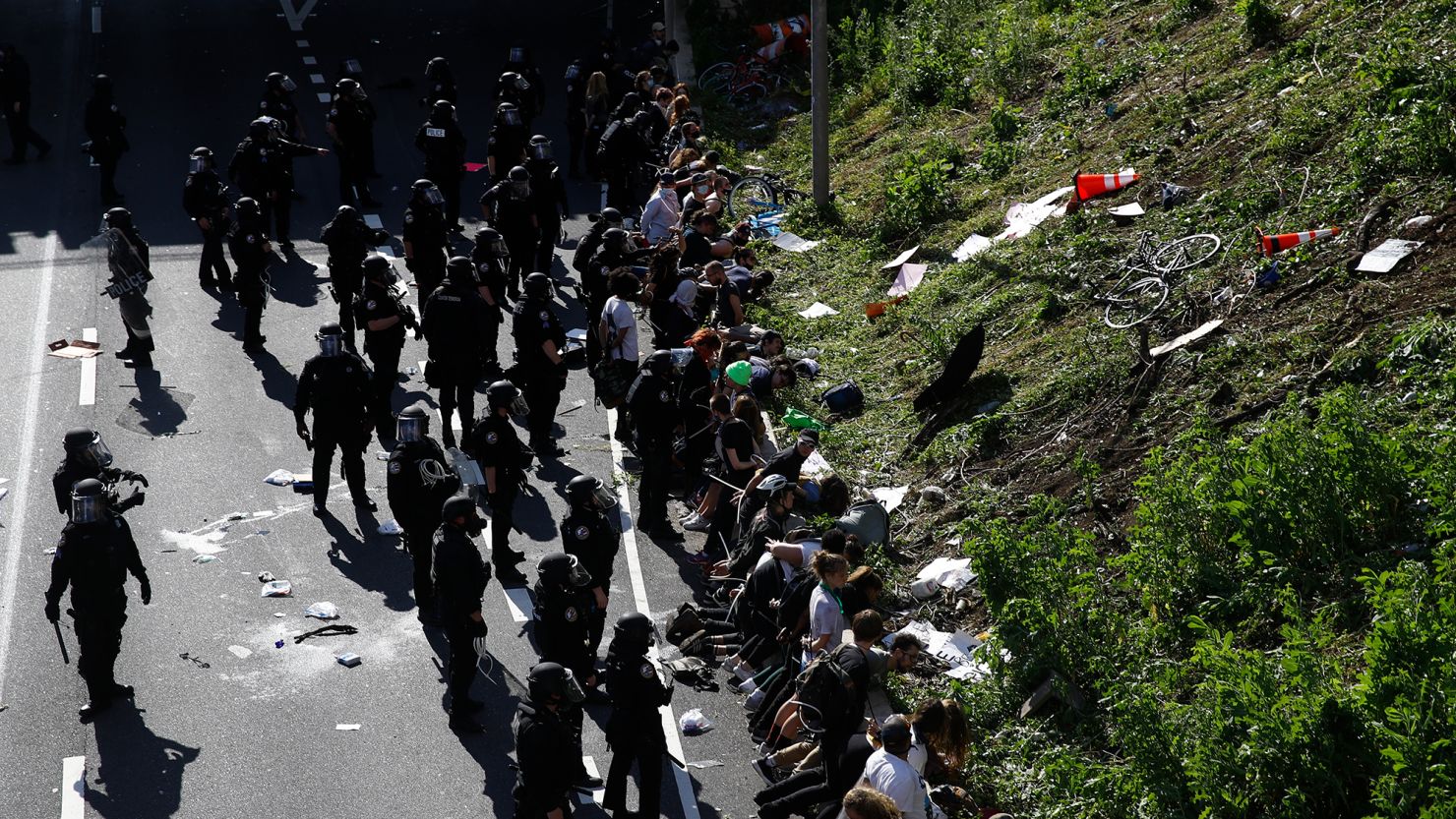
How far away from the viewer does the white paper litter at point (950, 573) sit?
36.9 feet

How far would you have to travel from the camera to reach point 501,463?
12.2 meters

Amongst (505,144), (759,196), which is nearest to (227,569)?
(505,144)

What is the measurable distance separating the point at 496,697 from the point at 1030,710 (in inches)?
149

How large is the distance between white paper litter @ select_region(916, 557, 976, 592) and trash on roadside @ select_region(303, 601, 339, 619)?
458 centimetres

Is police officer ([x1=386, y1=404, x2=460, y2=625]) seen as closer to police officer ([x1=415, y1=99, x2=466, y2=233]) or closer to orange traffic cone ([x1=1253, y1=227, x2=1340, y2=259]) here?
orange traffic cone ([x1=1253, y1=227, x2=1340, y2=259])

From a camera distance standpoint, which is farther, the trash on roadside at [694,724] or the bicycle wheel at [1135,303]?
the bicycle wheel at [1135,303]

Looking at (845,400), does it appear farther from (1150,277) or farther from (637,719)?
(637,719)

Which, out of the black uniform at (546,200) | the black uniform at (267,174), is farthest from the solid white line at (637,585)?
the black uniform at (267,174)

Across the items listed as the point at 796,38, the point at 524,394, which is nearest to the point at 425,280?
the point at 524,394

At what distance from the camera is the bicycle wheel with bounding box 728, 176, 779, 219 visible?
19.8 metres

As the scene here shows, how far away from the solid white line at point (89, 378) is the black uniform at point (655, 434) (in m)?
6.16

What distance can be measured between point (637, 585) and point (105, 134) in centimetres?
1217

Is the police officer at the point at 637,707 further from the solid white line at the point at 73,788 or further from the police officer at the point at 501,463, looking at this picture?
the solid white line at the point at 73,788

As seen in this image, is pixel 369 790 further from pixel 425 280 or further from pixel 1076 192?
pixel 1076 192
